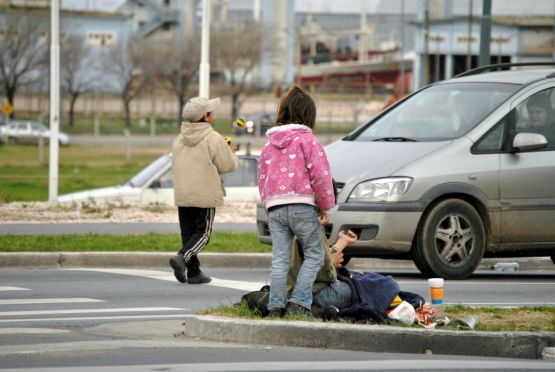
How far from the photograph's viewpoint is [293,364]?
7312mm

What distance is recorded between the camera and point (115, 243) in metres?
14.6

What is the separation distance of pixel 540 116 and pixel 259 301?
5.19 metres

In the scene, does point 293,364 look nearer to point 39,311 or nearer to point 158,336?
point 158,336

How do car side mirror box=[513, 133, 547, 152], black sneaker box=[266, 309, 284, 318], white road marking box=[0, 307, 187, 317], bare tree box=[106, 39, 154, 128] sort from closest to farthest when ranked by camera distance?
black sneaker box=[266, 309, 284, 318] → white road marking box=[0, 307, 187, 317] → car side mirror box=[513, 133, 547, 152] → bare tree box=[106, 39, 154, 128]

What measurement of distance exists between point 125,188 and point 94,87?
63.8 meters

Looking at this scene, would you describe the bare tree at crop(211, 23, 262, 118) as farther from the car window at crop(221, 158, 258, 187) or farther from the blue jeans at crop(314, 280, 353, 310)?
the blue jeans at crop(314, 280, 353, 310)

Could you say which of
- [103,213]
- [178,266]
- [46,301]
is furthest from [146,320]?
[103,213]

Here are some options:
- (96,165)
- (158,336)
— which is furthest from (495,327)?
(96,165)

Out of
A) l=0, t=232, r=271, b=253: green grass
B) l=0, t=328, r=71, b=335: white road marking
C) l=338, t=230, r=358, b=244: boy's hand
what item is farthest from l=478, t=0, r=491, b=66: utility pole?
l=0, t=328, r=71, b=335: white road marking

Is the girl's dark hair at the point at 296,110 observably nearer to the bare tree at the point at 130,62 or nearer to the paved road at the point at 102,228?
the paved road at the point at 102,228

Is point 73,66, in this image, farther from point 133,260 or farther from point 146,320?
point 146,320

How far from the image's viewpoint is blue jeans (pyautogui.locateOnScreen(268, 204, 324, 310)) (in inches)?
332

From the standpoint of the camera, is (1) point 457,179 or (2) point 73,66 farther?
(2) point 73,66

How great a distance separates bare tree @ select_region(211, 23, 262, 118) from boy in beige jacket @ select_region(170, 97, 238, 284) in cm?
6747
